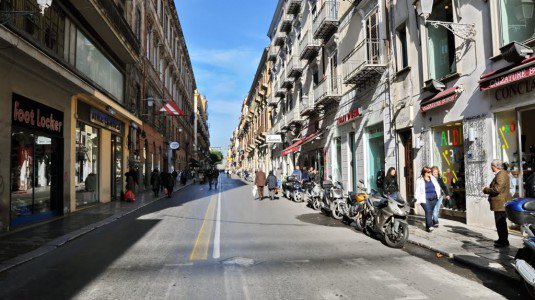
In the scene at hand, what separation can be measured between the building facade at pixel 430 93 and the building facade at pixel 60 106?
9.67 metres

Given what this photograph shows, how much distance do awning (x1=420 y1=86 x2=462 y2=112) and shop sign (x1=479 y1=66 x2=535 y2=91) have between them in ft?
3.39

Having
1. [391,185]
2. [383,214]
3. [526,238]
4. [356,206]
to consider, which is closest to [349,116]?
[356,206]

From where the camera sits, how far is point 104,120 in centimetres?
1745

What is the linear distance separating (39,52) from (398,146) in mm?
10759

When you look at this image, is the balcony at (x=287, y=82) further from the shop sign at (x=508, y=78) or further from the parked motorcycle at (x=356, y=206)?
the shop sign at (x=508, y=78)

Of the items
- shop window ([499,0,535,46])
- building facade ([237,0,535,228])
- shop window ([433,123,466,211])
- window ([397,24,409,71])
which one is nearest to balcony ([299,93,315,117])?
building facade ([237,0,535,228])

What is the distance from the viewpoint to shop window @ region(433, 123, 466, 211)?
10625 mm

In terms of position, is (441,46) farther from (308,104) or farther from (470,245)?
(308,104)

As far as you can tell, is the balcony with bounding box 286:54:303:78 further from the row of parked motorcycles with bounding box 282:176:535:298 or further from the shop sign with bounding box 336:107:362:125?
the row of parked motorcycles with bounding box 282:176:535:298

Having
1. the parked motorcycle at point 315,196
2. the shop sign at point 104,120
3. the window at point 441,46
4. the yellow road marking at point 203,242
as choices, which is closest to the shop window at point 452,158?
the window at point 441,46

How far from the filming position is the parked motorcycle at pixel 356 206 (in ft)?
32.3

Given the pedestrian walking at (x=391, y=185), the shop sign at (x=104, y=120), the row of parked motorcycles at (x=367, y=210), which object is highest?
the shop sign at (x=104, y=120)

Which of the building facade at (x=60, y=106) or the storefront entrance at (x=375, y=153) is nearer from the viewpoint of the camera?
the building facade at (x=60, y=106)

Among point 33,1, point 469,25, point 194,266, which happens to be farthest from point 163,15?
point 194,266
